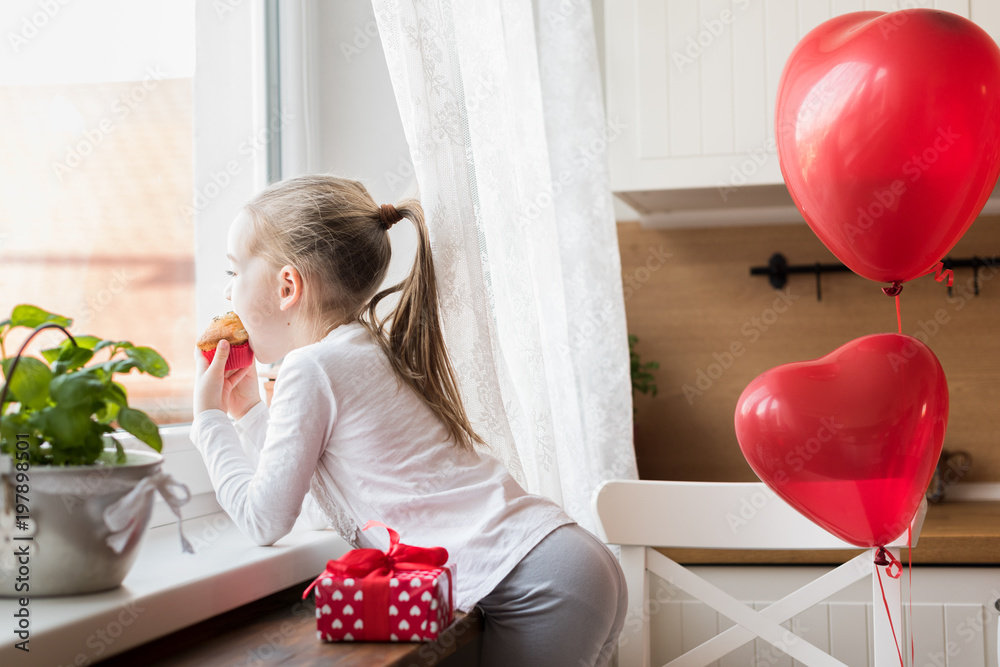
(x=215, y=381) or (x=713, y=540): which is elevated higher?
(x=215, y=381)

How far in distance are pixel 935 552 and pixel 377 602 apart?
1.03m

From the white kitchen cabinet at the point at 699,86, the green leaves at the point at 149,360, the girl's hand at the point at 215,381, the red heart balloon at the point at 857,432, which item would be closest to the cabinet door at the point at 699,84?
the white kitchen cabinet at the point at 699,86

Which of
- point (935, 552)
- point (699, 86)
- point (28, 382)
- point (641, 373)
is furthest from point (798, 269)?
point (28, 382)

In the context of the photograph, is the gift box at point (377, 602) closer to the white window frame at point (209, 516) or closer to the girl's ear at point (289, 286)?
the white window frame at point (209, 516)

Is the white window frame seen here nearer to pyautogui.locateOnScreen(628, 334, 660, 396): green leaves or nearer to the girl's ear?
the girl's ear

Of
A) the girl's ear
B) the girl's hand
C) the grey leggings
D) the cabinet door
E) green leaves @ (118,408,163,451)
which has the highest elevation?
the cabinet door

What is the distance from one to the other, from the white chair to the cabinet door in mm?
672

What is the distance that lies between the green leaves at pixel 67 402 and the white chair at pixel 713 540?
68 cm

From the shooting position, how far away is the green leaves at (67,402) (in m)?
0.64

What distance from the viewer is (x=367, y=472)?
924mm

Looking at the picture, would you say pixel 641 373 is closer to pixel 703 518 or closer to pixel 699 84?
pixel 699 84

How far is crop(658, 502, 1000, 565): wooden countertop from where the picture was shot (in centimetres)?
138

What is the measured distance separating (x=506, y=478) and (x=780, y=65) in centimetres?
103

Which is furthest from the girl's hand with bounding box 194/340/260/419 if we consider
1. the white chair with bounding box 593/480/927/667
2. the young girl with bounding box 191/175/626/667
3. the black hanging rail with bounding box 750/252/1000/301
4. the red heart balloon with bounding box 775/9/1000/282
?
the black hanging rail with bounding box 750/252/1000/301
